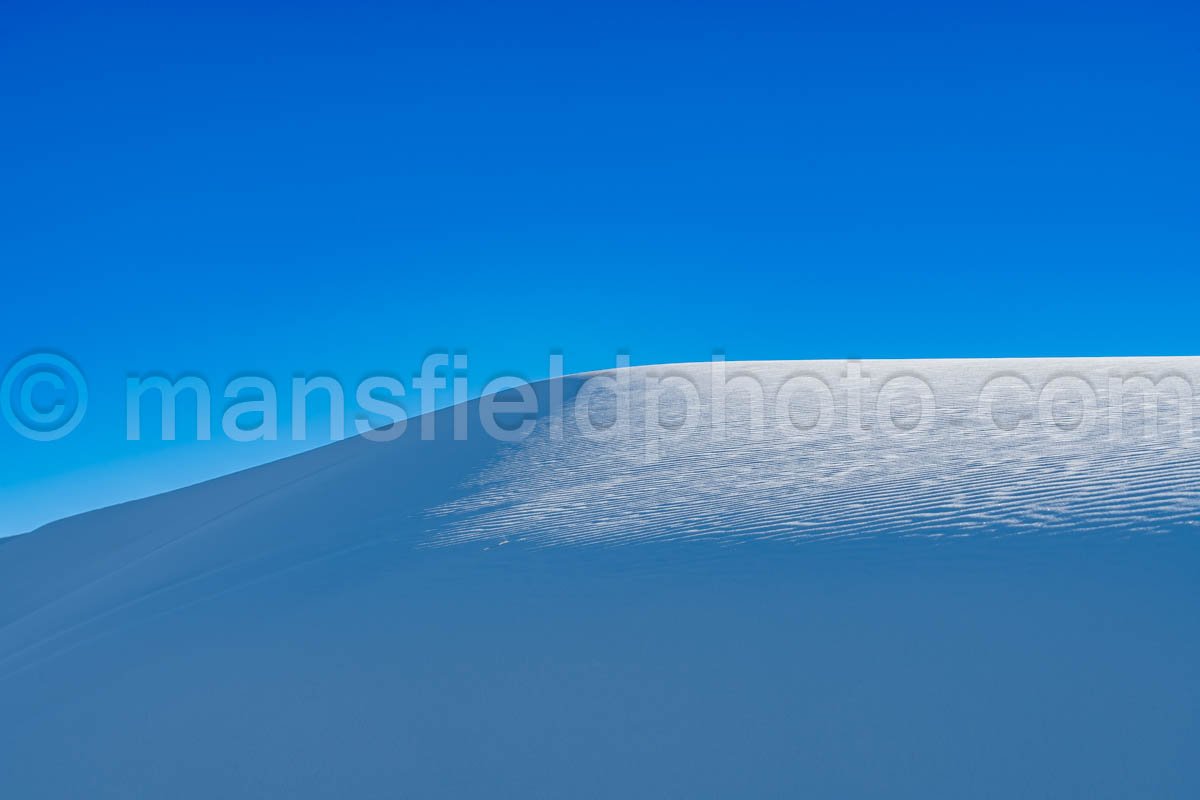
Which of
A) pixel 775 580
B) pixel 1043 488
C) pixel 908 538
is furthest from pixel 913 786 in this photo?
pixel 1043 488

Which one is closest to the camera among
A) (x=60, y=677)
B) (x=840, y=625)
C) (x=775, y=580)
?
(x=840, y=625)

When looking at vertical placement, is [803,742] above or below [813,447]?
below

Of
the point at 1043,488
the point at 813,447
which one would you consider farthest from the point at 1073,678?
the point at 813,447

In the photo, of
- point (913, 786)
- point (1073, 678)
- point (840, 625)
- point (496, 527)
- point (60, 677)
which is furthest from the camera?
point (496, 527)

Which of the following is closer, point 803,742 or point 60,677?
point 803,742

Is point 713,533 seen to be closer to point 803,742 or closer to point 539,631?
point 539,631

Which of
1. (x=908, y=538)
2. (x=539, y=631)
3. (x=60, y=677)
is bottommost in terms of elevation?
(x=60, y=677)

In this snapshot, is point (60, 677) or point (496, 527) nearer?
point (60, 677)

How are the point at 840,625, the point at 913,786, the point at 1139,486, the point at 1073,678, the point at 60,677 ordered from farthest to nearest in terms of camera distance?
1. the point at 60,677
2. the point at 1139,486
3. the point at 840,625
4. the point at 1073,678
5. the point at 913,786

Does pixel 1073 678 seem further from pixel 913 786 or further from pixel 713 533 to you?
pixel 713 533
